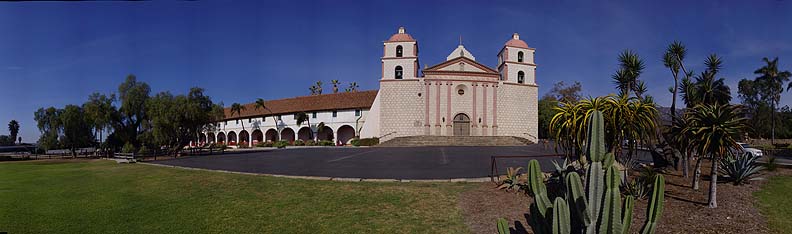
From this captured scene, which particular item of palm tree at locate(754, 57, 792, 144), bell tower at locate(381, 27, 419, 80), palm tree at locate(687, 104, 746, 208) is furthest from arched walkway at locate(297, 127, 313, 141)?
palm tree at locate(754, 57, 792, 144)

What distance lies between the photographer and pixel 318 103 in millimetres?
45406

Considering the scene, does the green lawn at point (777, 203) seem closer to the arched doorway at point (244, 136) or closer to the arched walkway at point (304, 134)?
the arched walkway at point (304, 134)

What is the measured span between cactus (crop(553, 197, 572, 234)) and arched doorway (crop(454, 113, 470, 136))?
35.6m

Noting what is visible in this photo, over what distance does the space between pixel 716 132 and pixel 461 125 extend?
32595mm

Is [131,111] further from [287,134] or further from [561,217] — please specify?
[561,217]

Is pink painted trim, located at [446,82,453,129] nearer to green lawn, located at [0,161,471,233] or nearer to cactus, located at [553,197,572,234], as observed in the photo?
green lawn, located at [0,161,471,233]

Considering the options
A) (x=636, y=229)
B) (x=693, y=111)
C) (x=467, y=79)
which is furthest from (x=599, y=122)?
(x=467, y=79)

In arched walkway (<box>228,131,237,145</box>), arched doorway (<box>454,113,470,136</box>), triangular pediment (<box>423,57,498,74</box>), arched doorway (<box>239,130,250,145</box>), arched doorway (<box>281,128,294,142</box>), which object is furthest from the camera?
arched walkway (<box>228,131,237,145</box>)

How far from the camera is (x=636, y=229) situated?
5.89m

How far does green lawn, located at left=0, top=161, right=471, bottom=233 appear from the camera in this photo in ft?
19.6

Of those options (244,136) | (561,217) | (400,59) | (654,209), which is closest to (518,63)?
(400,59)

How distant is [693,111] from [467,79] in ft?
107

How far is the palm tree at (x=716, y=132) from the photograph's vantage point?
708 cm

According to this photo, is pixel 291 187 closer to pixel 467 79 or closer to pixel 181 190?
pixel 181 190
